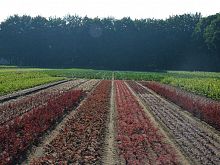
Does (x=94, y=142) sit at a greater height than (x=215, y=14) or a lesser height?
lesser

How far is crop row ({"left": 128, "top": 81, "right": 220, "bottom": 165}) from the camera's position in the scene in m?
11.5

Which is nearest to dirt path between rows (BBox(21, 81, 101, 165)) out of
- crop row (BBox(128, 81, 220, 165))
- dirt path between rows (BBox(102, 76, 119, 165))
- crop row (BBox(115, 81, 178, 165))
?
dirt path between rows (BBox(102, 76, 119, 165))

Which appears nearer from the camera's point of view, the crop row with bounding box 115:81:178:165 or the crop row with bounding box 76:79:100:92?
the crop row with bounding box 115:81:178:165

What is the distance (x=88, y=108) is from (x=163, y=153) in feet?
32.7

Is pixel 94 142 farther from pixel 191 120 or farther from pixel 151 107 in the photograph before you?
pixel 151 107

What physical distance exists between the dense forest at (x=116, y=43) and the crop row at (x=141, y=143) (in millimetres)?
85369

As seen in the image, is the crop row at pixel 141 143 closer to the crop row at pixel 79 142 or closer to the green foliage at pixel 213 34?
the crop row at pixel 79 142

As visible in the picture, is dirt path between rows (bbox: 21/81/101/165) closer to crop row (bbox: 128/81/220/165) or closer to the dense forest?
crop row (bbox: 128/81/220/165)

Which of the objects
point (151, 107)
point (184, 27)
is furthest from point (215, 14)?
point (151, 107)

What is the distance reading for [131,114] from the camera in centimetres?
1916

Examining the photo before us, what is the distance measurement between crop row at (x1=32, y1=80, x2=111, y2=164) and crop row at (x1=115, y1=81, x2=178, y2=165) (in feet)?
2.47

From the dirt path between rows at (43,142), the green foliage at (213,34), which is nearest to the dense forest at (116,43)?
the green foliage at (213,34)

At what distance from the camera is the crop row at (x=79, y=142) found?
10.4 m

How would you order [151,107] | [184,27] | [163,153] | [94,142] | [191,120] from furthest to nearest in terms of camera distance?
1. [184,27]
2. [151,107]
3. [191,120]
4. [94,142]
5. [163,153]
